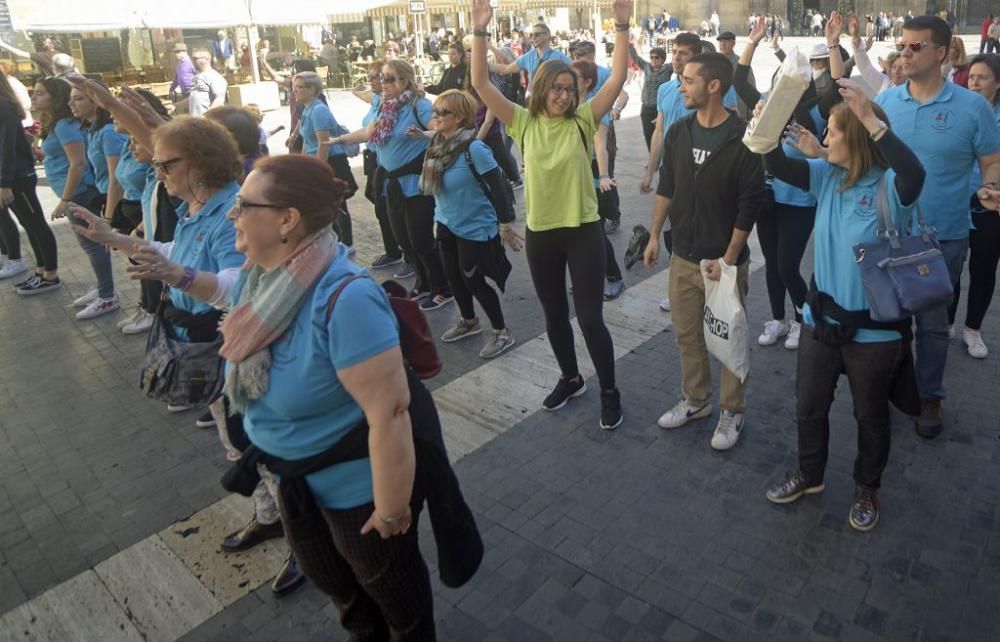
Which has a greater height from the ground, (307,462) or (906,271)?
(906,271)

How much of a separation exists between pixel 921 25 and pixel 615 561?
3.21m

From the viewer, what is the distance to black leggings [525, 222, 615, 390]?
430cm

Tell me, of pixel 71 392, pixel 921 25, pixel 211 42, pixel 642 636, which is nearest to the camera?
pixel 642 636

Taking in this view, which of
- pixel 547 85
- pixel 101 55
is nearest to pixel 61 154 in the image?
pixel 547 85

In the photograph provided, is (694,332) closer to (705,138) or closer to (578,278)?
(578,278)

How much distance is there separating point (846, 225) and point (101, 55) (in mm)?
21822

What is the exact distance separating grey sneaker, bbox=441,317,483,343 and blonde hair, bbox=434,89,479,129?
1.49 m

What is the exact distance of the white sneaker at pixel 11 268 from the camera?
8055 millimetres

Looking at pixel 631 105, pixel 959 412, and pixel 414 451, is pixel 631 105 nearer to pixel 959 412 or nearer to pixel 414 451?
pixel 959 412

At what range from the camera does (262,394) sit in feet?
6.91

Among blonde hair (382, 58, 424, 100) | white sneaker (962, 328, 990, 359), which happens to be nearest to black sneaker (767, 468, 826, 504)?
white sneaker (962, 328, 990, 359)

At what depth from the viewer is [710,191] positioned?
151 inches

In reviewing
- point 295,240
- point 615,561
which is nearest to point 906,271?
point 615,561

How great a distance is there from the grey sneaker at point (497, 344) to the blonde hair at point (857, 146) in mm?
2970
